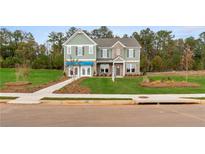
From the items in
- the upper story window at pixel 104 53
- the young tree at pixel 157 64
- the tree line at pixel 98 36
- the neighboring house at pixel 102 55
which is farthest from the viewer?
the young tree at pixel 157 64

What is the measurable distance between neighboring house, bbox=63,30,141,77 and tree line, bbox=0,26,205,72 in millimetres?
3024

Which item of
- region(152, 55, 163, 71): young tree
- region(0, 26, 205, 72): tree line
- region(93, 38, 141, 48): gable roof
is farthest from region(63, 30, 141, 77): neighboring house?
region(152, 55, 163, 71): young tree

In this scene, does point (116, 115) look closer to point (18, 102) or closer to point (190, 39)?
point (18, 102)

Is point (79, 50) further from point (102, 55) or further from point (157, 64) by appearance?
point (157, 64)

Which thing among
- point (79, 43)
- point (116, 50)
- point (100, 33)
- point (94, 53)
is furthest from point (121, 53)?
point (100, 33)

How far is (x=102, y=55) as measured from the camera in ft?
112

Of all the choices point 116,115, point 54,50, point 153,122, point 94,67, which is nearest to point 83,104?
point 116,115

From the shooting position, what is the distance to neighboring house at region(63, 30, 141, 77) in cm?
3172

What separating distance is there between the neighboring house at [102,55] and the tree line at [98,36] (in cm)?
302

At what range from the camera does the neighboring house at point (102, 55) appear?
1249 inches

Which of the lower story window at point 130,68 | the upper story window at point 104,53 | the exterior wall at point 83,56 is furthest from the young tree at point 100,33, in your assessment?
the lower story window at point 130,68

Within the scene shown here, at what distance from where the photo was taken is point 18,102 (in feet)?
40.0

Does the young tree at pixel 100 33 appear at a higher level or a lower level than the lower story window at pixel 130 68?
higher

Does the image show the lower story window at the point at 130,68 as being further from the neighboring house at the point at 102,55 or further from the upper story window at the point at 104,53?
the upper story window at the point at 104,53
